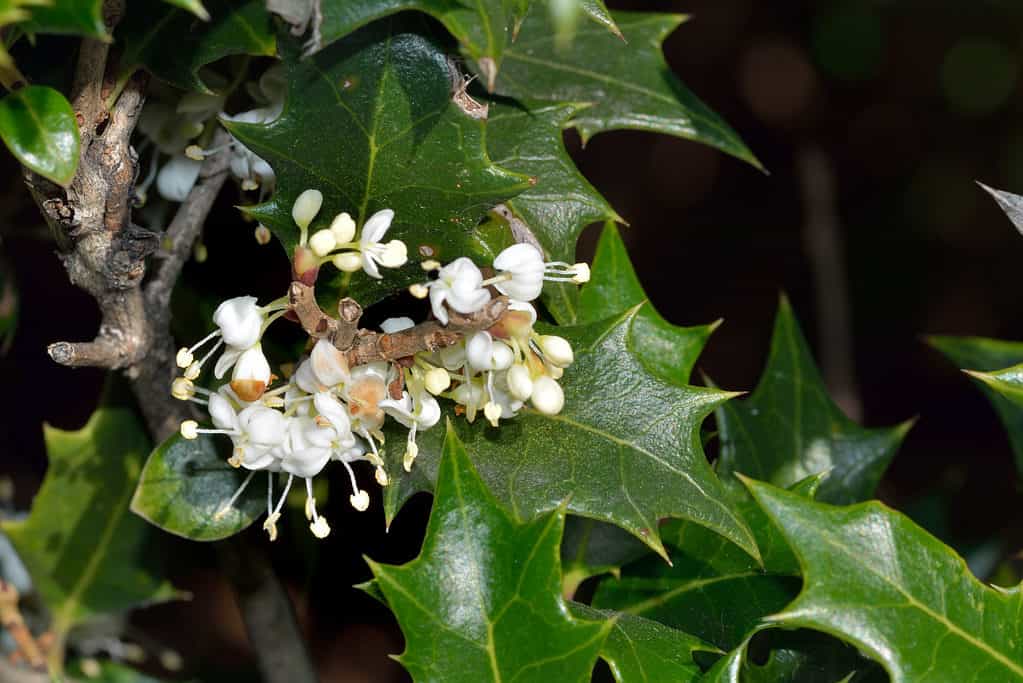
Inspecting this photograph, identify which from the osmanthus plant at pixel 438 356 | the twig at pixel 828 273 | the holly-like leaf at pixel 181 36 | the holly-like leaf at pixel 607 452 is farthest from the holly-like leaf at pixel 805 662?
the twig at pixel 828 273

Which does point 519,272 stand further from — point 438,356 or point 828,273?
point 828,273

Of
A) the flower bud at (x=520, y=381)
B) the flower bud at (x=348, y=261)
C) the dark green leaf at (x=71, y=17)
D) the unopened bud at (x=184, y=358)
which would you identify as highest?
the dark green leaf at (x=71, y=17)

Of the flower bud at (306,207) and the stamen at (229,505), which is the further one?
the stamen at (229,505)

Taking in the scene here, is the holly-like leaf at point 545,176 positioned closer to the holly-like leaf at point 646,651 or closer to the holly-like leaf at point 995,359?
the holly-like leaf at point 646,651

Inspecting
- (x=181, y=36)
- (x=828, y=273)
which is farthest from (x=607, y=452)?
(x=828, y=273)

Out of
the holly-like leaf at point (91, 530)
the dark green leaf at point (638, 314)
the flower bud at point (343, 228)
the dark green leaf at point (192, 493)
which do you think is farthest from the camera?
the holly-like leaf at point (91, 530)

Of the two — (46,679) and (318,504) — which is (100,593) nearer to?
(46,679)
